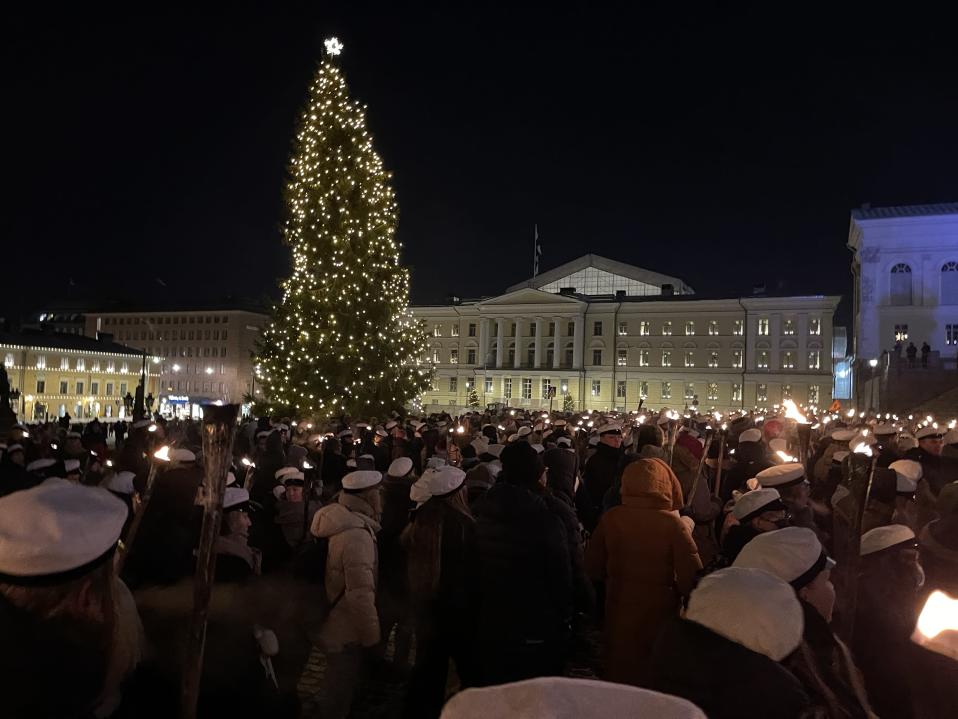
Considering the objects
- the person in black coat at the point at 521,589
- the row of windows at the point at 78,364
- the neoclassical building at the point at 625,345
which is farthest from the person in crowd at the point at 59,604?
the neoclassical building at the point at 625,345

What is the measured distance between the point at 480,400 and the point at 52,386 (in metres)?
42.1

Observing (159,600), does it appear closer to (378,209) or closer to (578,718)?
(578,718)

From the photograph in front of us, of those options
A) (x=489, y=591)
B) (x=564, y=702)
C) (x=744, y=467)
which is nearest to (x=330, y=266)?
(x=744, y=467)

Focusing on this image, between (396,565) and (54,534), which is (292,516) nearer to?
(396,565)

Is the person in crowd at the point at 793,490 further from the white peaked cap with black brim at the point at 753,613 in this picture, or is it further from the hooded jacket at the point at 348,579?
the white peaked cap with black brim at the point at 753,613

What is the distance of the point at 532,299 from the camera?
85750 millimetres

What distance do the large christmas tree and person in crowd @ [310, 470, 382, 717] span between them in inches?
778

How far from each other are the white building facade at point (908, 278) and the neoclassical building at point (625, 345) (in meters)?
22.1

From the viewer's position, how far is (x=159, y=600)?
12.6ft

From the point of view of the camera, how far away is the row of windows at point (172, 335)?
91.3m

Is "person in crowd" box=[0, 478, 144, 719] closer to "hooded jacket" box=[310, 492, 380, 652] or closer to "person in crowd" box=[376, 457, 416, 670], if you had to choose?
"hooded jacket" box=[310, 492, 380, 652]

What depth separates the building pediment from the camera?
8444 cm

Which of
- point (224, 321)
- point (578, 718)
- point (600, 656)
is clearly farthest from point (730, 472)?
point (224, 321)

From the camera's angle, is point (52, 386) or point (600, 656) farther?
point (52, 386)
